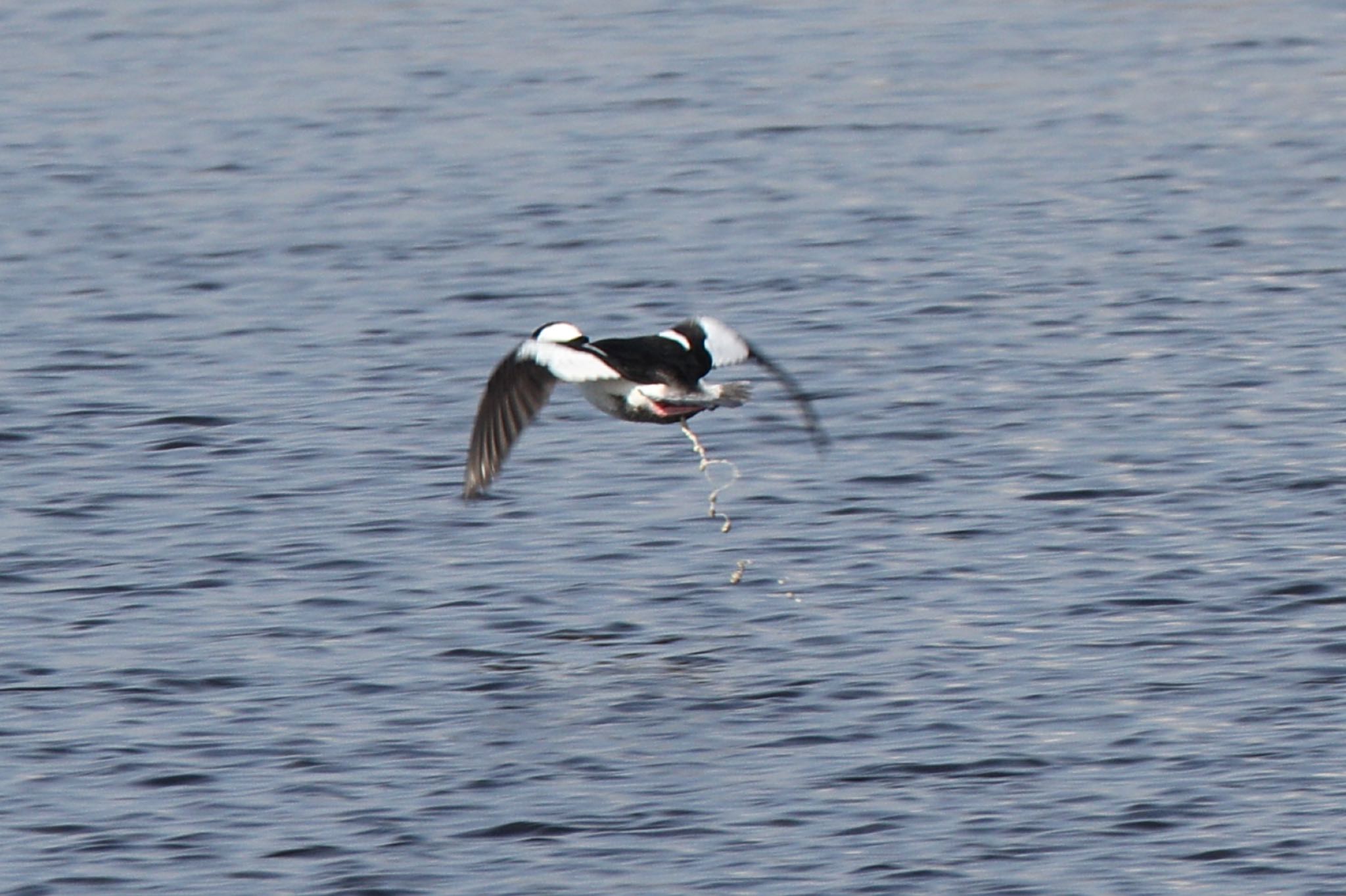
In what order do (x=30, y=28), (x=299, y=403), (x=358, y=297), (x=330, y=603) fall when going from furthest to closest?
(x=30, y=28)
(x=358, y=297)
(x=299, y=403)
(x=330, y=603)

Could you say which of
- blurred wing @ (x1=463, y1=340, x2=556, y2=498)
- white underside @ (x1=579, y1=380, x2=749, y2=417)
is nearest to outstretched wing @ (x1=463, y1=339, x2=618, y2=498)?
blurred wing @ (x1=463, y1=340, x2=556, y2=498)

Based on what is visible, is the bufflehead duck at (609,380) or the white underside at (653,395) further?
the bufflehead duck at (609,380)

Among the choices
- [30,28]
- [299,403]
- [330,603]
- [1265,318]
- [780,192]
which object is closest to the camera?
[330,603]

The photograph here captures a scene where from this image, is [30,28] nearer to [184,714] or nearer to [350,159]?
[350,159]

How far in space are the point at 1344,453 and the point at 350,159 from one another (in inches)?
321

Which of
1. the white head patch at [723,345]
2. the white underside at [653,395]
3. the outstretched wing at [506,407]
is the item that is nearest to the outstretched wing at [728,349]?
the white head patch at [723,345]

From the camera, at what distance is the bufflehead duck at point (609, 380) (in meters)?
9.23

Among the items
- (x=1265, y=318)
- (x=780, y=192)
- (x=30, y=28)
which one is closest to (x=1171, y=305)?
(x=1265, y=318)

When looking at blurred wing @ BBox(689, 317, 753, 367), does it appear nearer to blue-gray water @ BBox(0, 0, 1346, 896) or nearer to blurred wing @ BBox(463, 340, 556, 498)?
blurred wing @ BBox(463, 340, 556, 498)

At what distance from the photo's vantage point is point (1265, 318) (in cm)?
1342

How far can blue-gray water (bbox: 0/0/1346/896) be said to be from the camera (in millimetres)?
8031

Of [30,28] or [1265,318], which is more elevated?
[30,28]

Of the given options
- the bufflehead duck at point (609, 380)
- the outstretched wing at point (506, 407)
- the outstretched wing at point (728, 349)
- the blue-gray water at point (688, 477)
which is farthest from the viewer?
the outstretched wing at point (728, 349)

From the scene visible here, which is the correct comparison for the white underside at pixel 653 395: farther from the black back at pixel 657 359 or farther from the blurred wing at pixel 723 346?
the blurred wing at pixel 723 346
